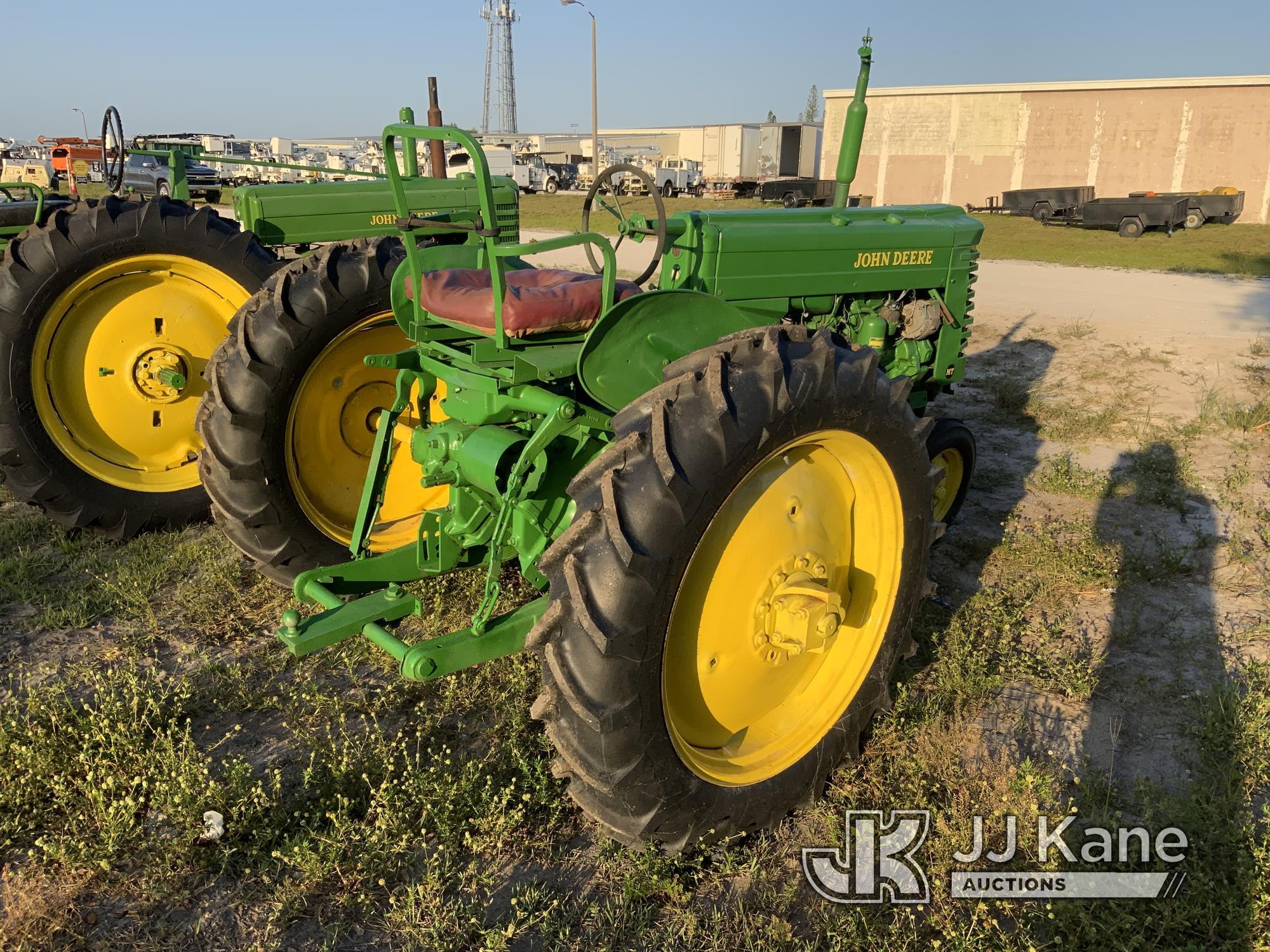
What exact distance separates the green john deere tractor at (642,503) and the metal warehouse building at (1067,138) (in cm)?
3180

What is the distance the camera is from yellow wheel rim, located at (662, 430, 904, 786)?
8.07 ft

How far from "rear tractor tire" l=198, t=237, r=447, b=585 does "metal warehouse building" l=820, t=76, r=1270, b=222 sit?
3140 cm

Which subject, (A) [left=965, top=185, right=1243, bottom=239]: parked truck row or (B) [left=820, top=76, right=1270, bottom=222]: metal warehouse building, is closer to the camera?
(A) [left=965, top=185, right=1243, bottom=239]: parked truck row

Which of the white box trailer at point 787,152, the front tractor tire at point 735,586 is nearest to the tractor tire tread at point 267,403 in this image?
the front tractor tire at point 735,586

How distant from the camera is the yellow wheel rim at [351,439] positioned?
3.66 m

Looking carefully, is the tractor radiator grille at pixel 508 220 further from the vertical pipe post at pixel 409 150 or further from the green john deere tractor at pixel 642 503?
the green john deere tractor at pixel 642 503

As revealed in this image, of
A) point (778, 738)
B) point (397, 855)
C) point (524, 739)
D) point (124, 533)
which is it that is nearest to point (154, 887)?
point (397, 855)

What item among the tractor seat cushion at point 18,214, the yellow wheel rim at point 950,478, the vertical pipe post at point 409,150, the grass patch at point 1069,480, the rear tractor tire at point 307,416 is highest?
the vertical pipe post at point 409,150

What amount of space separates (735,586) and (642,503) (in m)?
0.63

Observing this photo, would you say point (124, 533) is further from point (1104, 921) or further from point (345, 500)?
point (1104, 921)

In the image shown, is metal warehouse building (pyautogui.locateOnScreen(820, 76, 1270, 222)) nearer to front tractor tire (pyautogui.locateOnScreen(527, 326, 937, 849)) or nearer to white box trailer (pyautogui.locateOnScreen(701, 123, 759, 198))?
white box trailer (pyautogui.locateOnScreen(701, 123, 759, 198))

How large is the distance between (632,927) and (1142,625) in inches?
107

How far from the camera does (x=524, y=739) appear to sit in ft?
9.53

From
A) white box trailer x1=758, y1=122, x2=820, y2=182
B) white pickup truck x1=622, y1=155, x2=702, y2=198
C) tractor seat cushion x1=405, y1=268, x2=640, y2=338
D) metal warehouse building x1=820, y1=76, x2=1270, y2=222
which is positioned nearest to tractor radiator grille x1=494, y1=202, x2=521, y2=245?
tractor seat cushion x1=405, y1=268, x2=640, y2=338
